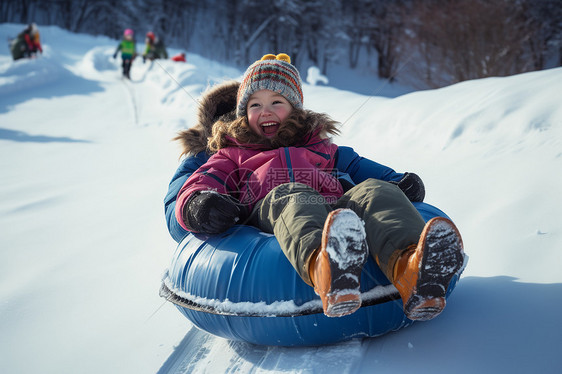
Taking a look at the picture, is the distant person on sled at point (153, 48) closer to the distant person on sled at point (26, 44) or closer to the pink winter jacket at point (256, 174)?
the distant person on sled at point (26, 44)

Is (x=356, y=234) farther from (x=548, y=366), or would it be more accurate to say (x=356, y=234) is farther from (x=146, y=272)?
(x=146, y=272)

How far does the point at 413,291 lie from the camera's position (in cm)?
120

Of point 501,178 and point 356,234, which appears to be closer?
point 356,234

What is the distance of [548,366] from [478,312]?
0.32m

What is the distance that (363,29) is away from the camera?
1164 inches

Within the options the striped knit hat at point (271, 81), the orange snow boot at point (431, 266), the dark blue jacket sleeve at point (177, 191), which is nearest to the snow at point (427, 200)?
the orange snow boot at point (431, 266)

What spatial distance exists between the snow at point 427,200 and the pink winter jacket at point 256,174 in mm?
637

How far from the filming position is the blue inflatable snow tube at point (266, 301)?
4.59 feet

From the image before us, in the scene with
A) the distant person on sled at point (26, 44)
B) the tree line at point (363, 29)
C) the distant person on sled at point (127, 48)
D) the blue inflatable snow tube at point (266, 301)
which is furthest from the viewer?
the distant person on sled at point (26, 44)

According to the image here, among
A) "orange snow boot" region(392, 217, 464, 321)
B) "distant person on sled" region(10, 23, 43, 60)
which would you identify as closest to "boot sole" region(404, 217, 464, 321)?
"orange snow boot" region(392, 217, 464, 321)

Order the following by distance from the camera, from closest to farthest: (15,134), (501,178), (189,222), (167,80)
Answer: (189,222), (501,178), (15,134), (167,80)

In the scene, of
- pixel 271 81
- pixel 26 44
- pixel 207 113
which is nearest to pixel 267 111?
pixel 271 81

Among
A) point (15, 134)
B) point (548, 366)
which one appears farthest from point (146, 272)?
point (15, 134)

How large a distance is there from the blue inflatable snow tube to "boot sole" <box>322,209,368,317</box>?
19 centimetres
